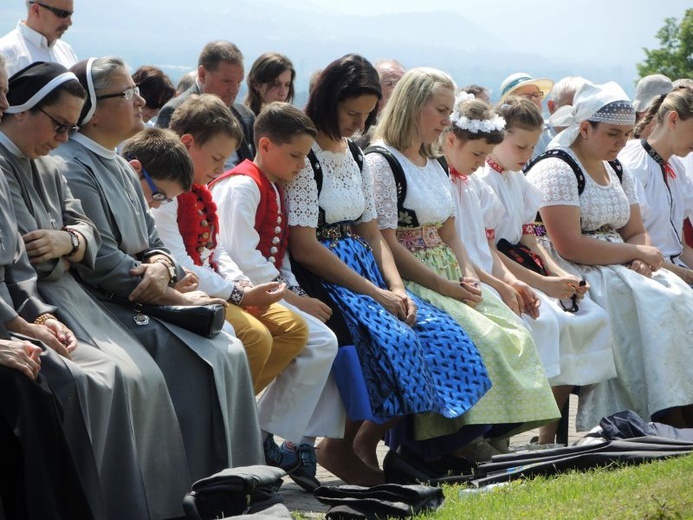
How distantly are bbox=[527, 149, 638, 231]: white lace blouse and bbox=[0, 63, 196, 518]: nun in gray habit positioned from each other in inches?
152

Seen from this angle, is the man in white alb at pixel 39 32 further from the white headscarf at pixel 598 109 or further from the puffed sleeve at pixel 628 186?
the puffed sleeve at pixel 628 186

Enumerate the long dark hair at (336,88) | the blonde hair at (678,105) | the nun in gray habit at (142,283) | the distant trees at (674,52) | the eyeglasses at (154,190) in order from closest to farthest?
the nun in gray habit at (142,283) → the eyeglasses at (154,190) → the long dark hair at (336,88) → the blonde hair at (678,105) → the distant trees at (674,52)

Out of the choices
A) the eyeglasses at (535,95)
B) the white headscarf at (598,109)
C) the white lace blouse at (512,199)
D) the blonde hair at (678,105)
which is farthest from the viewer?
the eyeglasses at (535,95)

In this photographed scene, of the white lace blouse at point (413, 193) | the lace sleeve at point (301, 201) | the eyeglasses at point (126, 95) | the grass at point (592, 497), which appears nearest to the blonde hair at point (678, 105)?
the white lace blouse at point (413, 193)

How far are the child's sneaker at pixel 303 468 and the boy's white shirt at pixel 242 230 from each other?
861 mm

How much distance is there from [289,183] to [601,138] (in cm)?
270

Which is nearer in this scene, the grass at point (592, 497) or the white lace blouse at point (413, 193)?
the grass at point (592, 497)

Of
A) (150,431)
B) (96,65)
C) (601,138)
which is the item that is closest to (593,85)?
(601,138)

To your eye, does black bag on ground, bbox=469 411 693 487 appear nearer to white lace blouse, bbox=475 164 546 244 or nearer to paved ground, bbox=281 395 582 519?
paved ground, bbox=281 395 582 519

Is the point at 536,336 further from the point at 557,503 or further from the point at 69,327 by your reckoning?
the point at 69,327

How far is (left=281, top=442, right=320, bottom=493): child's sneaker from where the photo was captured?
6297 mm

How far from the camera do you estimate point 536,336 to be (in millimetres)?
7734

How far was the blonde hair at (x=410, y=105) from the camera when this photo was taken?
7.41 m

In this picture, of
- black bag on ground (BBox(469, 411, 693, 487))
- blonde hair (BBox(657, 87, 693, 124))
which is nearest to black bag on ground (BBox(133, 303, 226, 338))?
black bag on ground (BBox(469, 411, 693, 487))
